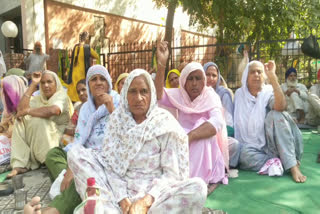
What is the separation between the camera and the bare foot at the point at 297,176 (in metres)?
2.97

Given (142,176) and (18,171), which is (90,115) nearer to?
(142,176)

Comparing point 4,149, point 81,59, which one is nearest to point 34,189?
point 4,149

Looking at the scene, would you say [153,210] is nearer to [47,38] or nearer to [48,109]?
[48,109]

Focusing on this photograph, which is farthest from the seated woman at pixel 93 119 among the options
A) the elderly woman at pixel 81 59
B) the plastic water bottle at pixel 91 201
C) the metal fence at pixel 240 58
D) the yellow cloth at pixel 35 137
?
the metal fence at pixel 240 58

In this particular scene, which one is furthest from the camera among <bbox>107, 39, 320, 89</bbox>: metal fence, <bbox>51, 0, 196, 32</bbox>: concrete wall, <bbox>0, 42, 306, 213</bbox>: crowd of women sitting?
<bbox>51, 0, 196, 32</bbox>: concrete wall

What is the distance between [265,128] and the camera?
3.30 meters

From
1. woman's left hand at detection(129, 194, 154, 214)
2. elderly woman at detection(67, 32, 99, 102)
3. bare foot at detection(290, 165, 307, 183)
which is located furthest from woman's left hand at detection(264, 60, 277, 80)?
elderly woman at detection(67, 32, 99, 102)

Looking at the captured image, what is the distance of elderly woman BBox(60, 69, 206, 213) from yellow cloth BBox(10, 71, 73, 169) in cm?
168

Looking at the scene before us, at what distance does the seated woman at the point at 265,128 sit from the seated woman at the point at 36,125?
2.28 metres

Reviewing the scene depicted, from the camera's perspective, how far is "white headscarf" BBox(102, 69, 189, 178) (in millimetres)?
2051

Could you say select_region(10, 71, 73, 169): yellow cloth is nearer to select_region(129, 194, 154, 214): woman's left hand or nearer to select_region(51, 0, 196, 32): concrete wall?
select_region(129, 194, 154, 214): woman's left hand

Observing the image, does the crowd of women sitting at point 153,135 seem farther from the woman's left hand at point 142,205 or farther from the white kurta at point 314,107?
the white kurta at point 314,107

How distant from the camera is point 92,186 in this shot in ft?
5.53

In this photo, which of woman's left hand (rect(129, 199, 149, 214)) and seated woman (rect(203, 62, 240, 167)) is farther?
seated woman (rect(203, 62, 240, 167))
